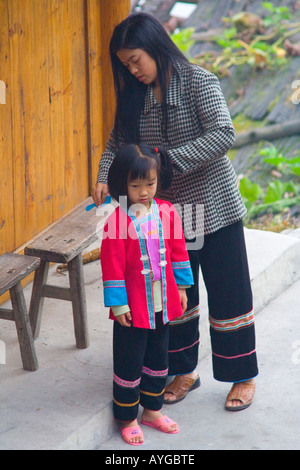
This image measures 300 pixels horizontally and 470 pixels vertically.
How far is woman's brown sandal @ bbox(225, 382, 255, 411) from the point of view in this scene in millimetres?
3484

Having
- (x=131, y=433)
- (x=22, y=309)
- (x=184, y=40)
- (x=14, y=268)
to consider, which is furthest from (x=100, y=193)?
(x=184, y=40)

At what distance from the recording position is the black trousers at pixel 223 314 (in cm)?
329

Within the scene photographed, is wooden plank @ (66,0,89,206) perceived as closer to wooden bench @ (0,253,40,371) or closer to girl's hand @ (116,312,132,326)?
wooden bench @ (0,253,40,371)

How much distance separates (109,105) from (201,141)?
207cm

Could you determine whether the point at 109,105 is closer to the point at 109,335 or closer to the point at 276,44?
the point at 109,335

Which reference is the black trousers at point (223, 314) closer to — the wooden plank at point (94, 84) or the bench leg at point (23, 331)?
the bench leg at point (23, 331)

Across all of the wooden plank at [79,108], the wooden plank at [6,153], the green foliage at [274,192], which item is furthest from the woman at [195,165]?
the green foliage at [274,192]

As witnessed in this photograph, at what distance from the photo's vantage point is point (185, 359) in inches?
140

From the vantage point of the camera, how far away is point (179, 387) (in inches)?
142

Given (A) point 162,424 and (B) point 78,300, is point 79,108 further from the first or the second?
(A) point 162,424

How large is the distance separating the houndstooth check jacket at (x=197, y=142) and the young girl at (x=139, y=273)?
0.46ft

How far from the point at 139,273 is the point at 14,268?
2.50 feet

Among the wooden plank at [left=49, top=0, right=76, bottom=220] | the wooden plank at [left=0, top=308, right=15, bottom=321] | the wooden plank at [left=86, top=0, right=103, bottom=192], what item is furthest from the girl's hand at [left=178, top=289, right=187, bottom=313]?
the wooden plank at [left=86, top=0, right=103, bottom=192]

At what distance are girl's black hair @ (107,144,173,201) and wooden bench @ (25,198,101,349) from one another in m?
0.69
